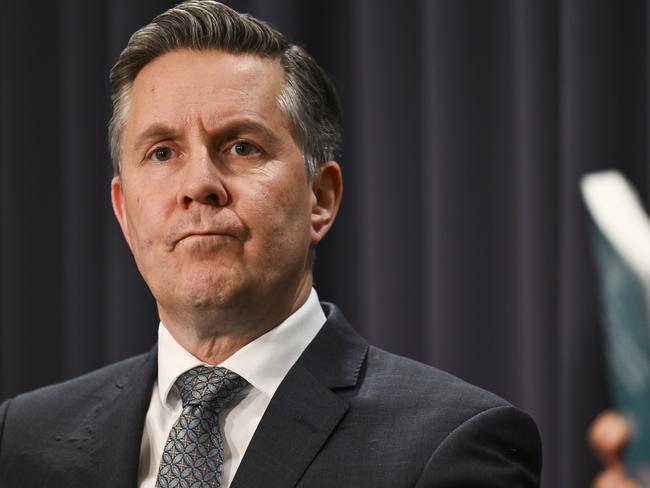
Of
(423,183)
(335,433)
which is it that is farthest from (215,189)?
(423,183)

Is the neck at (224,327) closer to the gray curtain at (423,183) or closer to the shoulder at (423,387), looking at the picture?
the shoulder at (423,387)

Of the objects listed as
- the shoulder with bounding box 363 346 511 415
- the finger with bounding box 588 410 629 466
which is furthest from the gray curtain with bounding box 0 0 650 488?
the finger with bounding box 588 410 629 466

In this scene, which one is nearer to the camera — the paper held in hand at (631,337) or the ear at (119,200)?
the paper held in hand at (631,337)

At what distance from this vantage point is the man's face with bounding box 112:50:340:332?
3.86 feet

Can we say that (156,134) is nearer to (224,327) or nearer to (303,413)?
(224,327)

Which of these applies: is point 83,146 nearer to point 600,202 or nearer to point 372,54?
point 372,54

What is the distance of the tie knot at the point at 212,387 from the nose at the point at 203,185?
0.22 metres

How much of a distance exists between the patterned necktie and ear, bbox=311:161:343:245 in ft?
0.79

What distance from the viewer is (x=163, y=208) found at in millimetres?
1201

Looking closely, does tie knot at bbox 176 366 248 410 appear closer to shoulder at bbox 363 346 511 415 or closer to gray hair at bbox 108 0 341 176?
shoulder at bbox 363 346 511 415

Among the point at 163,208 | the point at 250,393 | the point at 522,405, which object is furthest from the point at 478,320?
the point at 163,208

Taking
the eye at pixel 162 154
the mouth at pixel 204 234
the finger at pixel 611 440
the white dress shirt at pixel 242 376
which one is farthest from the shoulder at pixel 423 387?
the finger at pixel 611 440

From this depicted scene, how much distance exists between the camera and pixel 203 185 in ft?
3.83

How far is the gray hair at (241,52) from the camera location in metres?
1.29
